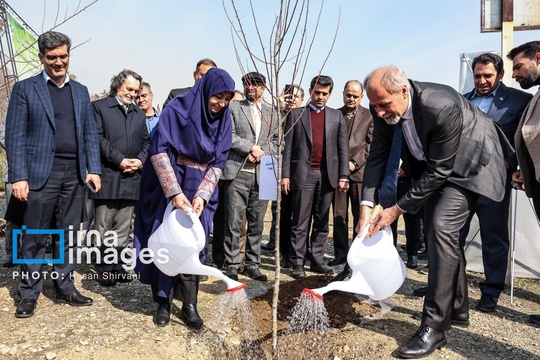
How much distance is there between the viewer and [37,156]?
3.16m

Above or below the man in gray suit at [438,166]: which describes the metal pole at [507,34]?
above

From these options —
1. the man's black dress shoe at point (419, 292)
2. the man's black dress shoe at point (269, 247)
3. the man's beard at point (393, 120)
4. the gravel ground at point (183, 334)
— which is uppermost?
the man's beard at point (393, 120)

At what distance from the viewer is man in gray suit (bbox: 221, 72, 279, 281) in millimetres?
4215

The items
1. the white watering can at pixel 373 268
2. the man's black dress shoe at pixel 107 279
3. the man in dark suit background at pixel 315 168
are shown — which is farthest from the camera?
the man in dark suit background at pixel 315 168

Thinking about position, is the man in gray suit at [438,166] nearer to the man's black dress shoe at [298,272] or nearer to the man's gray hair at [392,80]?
the man's gray hair at [392,80]

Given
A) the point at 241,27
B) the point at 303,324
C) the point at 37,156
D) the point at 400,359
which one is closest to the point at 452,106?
the point at 241,27

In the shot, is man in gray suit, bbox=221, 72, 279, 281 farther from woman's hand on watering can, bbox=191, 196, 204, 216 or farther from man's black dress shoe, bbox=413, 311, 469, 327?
man's black dress shoe, bbox=413, 311, 469, 327

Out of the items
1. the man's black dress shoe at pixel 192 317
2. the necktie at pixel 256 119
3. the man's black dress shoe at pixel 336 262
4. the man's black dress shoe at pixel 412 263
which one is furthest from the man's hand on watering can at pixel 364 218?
the man's black dress shoe at pixel 412 263

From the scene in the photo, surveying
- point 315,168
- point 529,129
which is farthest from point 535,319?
point 315,168

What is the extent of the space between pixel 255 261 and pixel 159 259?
5.67 feet

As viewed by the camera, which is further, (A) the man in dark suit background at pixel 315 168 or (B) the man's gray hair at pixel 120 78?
(A) the man in dark suit background at pixel 315 168

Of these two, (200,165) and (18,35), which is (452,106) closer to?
(200,165)

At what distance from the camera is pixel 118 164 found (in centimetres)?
399

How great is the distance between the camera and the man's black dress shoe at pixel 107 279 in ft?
13.1
